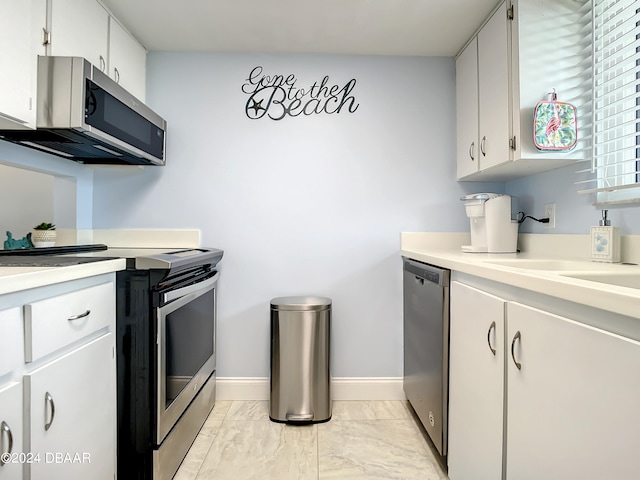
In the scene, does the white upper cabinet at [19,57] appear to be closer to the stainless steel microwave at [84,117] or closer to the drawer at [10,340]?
the stainless steel microwave at [84,117]

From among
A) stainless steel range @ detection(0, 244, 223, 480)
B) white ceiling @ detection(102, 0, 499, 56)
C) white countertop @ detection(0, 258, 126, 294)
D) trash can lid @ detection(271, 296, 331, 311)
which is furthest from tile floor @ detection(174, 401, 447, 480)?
white ceiling @ detection(102, 0, 499, 56)

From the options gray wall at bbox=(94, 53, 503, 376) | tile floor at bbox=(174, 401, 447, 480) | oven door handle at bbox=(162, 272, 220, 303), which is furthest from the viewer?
gray wall at bbox=(94, 53, 503, 376)

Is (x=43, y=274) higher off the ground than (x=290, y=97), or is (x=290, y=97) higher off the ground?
(x=290, y=97)

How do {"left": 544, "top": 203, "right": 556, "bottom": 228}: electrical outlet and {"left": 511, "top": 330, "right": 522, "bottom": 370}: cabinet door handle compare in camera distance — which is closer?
{"left": 511, "top": 330, "right": 522, "bottom": 370}: cabinet door handle

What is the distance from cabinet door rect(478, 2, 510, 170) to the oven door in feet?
5.20

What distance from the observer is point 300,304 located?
2.18 m

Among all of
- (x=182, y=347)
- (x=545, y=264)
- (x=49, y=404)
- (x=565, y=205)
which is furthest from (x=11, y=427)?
(x=565, y=205)

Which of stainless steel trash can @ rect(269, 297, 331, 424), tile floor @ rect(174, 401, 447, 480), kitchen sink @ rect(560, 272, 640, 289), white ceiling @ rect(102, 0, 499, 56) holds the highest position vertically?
white ceiling @ rect(102, 0, 499, 56)

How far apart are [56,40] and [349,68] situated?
1.55m

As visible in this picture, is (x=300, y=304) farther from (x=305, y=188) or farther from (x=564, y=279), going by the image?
(x=564, y=279)

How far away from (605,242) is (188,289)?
1.72 m

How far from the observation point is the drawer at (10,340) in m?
0.93

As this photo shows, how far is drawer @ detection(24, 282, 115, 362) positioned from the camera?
1026 mm

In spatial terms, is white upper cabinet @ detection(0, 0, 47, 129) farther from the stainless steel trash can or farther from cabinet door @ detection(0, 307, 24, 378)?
the stainless steel trash can
